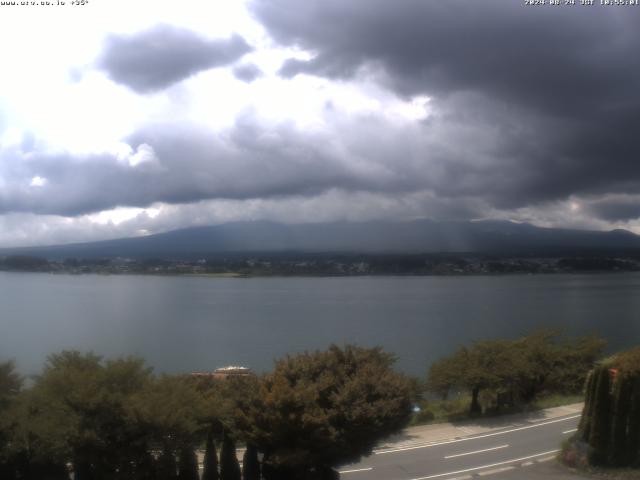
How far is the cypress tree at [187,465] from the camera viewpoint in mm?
11750

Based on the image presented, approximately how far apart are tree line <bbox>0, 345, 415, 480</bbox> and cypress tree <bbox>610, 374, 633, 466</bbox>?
14.1 ft

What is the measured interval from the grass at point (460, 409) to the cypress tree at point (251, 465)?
940cm

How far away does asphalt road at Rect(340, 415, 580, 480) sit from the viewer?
14398 mm

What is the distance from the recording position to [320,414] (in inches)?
450

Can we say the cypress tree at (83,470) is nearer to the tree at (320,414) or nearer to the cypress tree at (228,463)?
the cypress tree at (228,463)

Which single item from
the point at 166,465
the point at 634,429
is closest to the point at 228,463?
the point at 166,465

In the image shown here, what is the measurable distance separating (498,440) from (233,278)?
419 feet

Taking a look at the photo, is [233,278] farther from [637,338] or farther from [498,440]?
[498,440]

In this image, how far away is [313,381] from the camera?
1259 centimetres

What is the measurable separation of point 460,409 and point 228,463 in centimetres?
1427

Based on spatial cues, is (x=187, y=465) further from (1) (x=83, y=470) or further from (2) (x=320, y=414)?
(2) (x=320, y=414)

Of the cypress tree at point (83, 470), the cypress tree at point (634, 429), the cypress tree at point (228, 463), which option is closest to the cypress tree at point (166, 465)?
the cypress tree at point (228, 463)

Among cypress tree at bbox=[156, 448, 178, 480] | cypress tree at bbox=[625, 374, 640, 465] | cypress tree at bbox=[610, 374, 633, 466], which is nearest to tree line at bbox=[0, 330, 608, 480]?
cypress tree at bbox=[156, 448, 178, 480]

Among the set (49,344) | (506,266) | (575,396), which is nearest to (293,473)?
(575,396)
